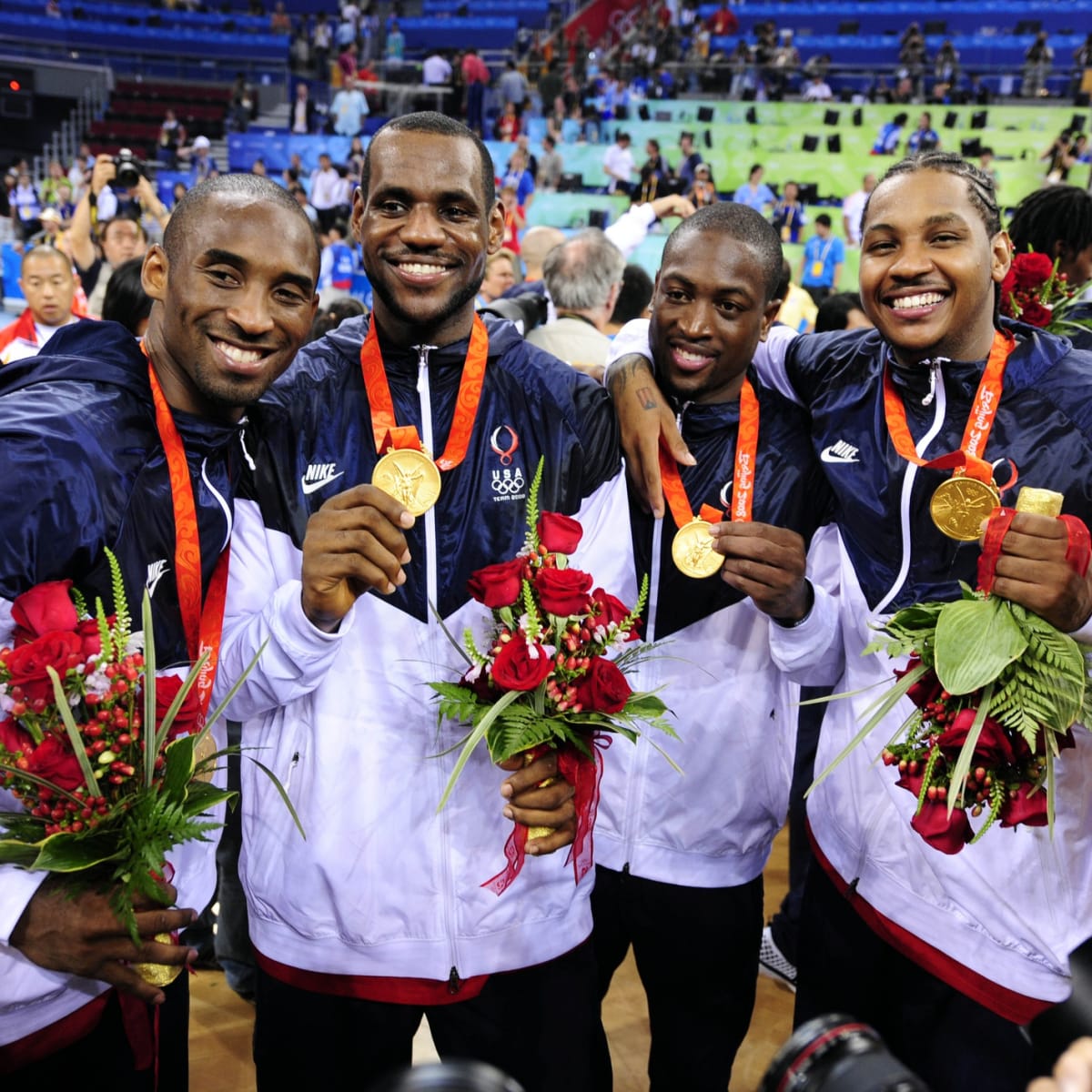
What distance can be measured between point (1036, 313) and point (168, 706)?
98.4 inches

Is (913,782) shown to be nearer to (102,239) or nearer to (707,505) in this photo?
(707,505)

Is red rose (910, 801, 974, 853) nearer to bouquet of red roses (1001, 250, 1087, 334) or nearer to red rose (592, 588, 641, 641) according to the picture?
red rose (592, 588, 641, 641)

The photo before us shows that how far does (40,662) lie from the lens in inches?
63.4

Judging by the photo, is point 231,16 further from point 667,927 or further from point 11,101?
point 667,927

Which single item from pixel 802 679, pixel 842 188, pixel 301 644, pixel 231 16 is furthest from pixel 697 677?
pixel 231 16

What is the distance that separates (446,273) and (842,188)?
1654cm

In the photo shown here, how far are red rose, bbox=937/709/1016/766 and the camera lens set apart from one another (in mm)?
881

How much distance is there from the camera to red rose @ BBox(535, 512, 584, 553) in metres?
1.96

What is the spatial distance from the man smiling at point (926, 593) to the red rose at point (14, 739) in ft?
4.34

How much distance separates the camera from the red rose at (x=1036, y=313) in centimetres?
300

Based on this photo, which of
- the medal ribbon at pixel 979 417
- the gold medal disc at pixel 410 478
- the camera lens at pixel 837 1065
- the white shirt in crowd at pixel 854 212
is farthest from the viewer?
the white shirt in crowd at pixel 854 212

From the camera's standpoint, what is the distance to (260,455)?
2.20m

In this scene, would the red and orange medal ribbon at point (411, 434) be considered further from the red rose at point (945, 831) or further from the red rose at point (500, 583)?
the red rose at point (945, 831)

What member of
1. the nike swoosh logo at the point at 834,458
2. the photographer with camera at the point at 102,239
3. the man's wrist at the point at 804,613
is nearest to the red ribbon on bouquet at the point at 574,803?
the man's wrist at the point at 804,613
